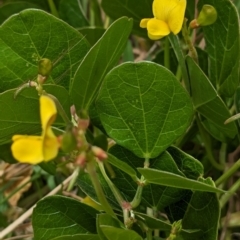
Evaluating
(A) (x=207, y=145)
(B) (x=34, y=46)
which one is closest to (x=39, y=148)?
(B) (x=34, y=46)

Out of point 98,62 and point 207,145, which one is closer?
point 98,62

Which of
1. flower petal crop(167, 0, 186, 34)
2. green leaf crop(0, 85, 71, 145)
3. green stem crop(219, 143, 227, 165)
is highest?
flower petal crop(167, 0, 186, 34)

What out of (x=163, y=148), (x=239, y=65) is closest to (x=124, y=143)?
(x=163, y=148)

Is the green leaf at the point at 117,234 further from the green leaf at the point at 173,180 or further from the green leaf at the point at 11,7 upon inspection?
the green leaf at the point at 11,7

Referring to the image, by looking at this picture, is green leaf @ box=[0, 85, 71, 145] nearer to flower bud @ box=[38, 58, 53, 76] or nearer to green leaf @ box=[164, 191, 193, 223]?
flower bud @ box=[38, 58, 53, 76]

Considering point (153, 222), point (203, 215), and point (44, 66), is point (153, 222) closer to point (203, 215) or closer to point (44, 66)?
point (203, 215)

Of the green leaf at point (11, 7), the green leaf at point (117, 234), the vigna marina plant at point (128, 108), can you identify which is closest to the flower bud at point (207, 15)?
the vigna marina plant at point (128, 108)

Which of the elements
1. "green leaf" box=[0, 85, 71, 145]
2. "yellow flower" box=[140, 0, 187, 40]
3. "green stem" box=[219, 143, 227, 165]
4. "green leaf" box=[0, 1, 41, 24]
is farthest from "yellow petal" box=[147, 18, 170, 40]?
"green leaf" box=[0, 1, 41, 24]
